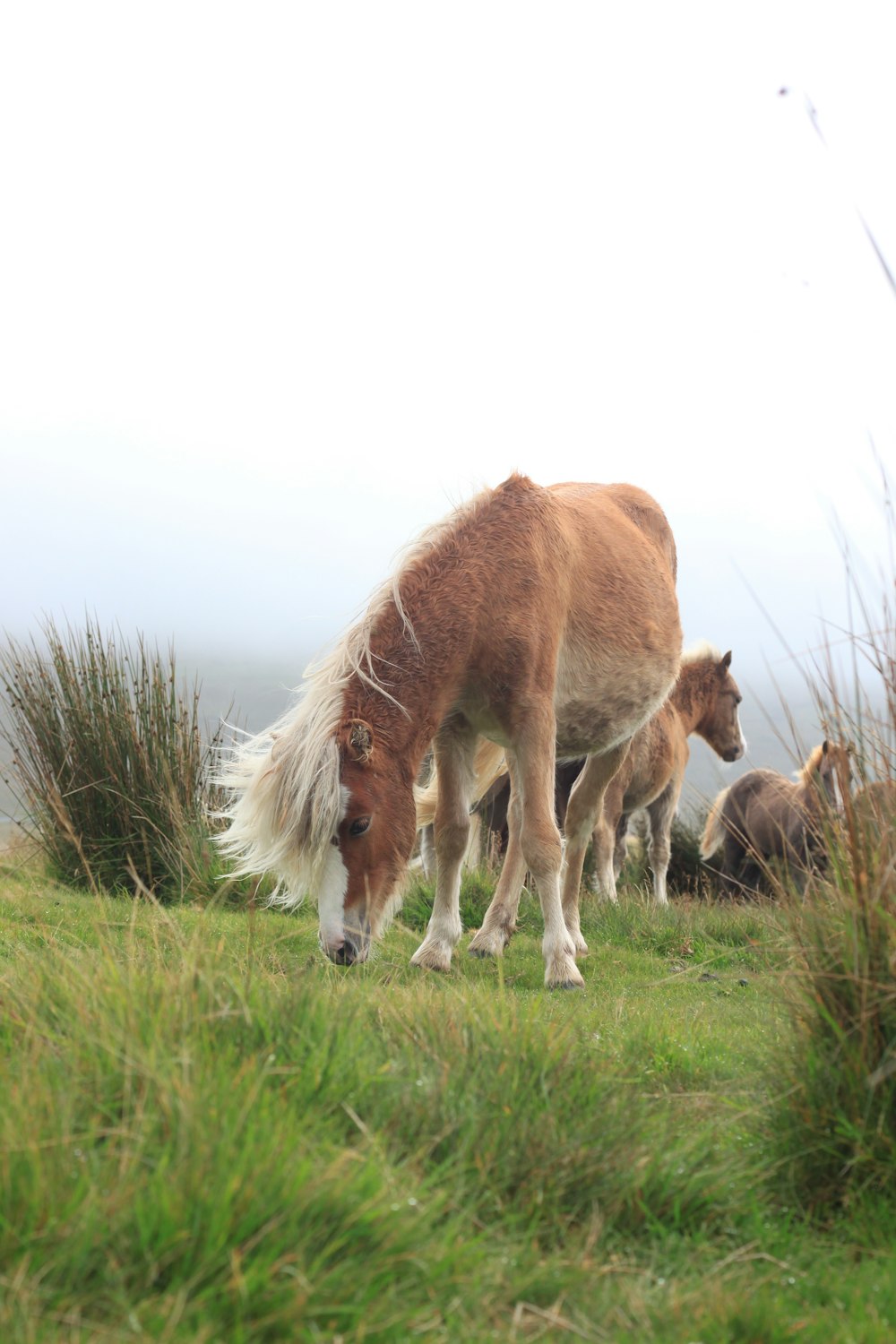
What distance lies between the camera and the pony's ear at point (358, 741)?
4973 millimetres

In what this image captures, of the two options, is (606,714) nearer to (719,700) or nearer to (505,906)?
(505,906)

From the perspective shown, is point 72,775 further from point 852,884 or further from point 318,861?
point 852,884

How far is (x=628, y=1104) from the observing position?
2.93 m

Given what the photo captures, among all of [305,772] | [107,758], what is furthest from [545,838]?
[107,758]

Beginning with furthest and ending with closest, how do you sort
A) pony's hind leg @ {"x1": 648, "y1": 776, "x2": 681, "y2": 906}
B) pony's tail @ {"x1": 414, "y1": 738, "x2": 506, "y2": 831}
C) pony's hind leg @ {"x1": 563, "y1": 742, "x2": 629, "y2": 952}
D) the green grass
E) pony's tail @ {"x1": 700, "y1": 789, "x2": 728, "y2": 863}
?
pony's tail @ {"x1": 700, "y1": 789, "x2": 728, "y2": 863}
pony's hind leg @ {"x1": 648, "y1": 776, "x2": 681, "y2": 906}
pony's hind leg @ {"x1": 563, "y1": 742, "x2": 629, "y2": 952}
pony's tail @ {"x1": 414, "y1": 738, "x2": 506, "y2": 831}
the green grass

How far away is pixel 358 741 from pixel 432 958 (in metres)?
1.50

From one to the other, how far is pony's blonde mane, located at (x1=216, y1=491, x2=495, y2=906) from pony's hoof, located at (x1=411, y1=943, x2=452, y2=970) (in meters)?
0.90

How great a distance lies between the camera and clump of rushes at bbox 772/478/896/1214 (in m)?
2.79

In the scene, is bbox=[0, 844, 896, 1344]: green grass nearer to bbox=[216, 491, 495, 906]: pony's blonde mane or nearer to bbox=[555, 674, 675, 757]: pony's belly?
bbox=[216, 491, 495, 906]: pony's blonde mane

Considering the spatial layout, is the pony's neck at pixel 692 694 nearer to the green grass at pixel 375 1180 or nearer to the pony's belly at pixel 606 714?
the pony's belly at pixel 606 714

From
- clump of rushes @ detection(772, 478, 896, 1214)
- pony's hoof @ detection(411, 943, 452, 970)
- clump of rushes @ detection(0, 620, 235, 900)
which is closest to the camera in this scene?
clump of rushes @ detection(772, 478, 896, 1214)

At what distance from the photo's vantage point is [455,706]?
5.73 m

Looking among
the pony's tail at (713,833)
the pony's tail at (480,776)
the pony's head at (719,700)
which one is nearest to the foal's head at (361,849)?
the pony's tail at (480,776)

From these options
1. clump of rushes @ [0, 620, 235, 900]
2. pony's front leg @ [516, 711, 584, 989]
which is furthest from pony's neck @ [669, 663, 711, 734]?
pony's front leg @ [516, 711, 584, 989]
